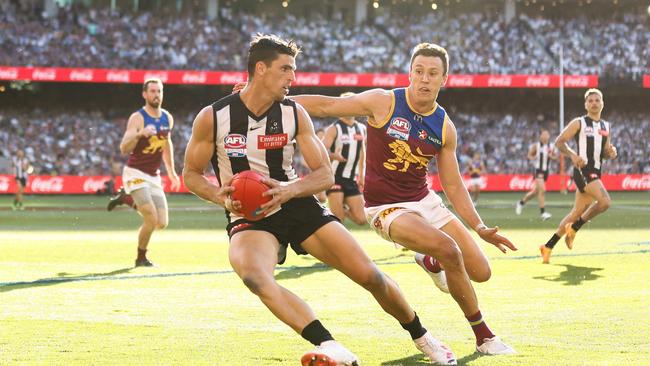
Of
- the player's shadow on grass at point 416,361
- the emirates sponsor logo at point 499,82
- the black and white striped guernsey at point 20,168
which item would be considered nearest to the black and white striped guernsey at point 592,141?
the player's shadow on grass at point 416,361

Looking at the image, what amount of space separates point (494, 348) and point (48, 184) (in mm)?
37612

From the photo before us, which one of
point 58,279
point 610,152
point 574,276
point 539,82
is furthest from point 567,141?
point 539,82

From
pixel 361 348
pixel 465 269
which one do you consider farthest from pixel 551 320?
pixel 361 348

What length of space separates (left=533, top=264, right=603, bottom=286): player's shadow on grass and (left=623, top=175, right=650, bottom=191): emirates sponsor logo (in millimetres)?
34400

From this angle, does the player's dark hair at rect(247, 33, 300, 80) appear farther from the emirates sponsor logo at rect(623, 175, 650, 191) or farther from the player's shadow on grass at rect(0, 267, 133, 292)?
the emirates sponsor logo at rect(623, 175, 650, 191)

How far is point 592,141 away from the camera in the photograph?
645 inches

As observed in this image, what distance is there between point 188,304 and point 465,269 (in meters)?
3.59

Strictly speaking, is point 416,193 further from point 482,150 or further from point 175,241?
point 482,150

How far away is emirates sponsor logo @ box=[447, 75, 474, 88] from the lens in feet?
170

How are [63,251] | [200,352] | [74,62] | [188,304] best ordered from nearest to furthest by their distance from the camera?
[200,352], [188,304], [63,251], [74,62]

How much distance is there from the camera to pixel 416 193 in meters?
8.66

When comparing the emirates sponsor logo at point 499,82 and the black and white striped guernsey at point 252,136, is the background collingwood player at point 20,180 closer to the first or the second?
the emirates sponsor logo at point 499,82

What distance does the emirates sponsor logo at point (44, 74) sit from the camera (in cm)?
4775

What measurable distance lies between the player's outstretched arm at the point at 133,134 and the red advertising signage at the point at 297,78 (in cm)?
3243
